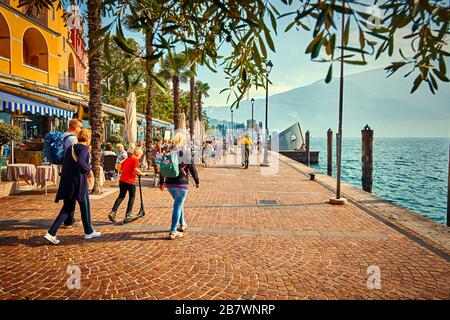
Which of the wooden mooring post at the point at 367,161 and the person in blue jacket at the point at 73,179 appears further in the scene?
the wooden mooring post at the point at 367,161

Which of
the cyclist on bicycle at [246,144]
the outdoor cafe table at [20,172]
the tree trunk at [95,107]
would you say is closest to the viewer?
the outdoor cafe table at [20,172]

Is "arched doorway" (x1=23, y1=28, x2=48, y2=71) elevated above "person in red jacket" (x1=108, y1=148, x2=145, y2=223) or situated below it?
above

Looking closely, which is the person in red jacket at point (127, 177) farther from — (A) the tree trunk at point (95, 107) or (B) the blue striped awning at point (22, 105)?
(B) the blue striped awning at point (22, 105)

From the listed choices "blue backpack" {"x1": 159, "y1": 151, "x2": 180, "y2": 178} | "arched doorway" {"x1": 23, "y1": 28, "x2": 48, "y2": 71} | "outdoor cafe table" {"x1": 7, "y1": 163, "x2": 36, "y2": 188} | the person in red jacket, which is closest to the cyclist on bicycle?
"outdoor cafe table" {"x1": 7, "y1": 163, "x2": 36, "y2": 188}

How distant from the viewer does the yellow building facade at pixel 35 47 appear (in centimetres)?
1813

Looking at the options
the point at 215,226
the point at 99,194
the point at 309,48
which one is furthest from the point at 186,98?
the point at 309,48

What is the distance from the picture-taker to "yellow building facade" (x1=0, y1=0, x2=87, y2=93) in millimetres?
18131

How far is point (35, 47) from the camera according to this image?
22.2m

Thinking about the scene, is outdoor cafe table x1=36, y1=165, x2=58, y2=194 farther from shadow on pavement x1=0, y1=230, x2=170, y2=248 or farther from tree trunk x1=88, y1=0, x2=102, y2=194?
shadow on pavement x1=0, y1=230, x2=170, y2=248

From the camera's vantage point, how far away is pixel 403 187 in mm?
23516

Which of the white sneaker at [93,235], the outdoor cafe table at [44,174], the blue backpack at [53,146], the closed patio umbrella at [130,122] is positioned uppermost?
the closed patio umbrella at [130,122]

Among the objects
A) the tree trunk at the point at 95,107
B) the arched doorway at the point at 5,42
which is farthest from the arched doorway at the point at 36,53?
the tree trunk at the point at 95,107

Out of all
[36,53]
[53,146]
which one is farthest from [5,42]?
[53,146]
